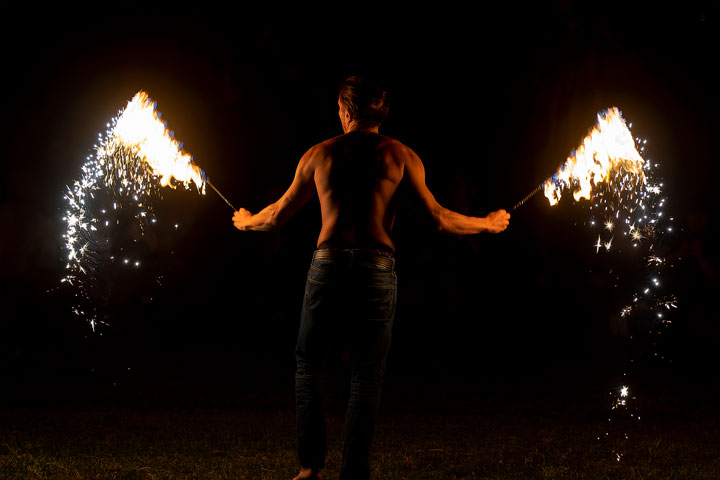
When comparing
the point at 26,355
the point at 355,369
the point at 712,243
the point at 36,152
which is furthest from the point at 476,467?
the point at 36,152

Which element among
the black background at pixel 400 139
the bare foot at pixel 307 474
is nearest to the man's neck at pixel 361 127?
the bare foot at pixel 307 474

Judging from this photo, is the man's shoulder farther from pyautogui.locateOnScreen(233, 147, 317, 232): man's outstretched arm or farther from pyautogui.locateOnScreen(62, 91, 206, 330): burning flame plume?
pyautogui.locateOnScreen(62, 91, 206, 330): burning flame plume

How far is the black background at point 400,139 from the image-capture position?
9.57 m

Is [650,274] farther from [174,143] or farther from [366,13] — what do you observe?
[174,143]

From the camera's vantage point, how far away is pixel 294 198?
353 cm

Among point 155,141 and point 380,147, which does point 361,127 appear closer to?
point 380,147

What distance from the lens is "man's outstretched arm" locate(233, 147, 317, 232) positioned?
346 centimetres

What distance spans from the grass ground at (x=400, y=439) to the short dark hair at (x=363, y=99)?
70.5 inches

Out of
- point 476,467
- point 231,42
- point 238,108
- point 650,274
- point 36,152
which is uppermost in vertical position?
Result: point 231,42

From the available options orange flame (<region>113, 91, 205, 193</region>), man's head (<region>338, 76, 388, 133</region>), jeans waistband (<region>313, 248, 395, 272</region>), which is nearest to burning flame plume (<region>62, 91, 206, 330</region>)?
orange flame (<region>113, 91, 205, 193</region>)

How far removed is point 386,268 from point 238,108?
294 inches

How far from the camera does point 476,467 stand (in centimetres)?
435

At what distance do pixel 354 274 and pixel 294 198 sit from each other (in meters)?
0.52

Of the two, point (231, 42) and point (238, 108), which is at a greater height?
point (231, 42)
